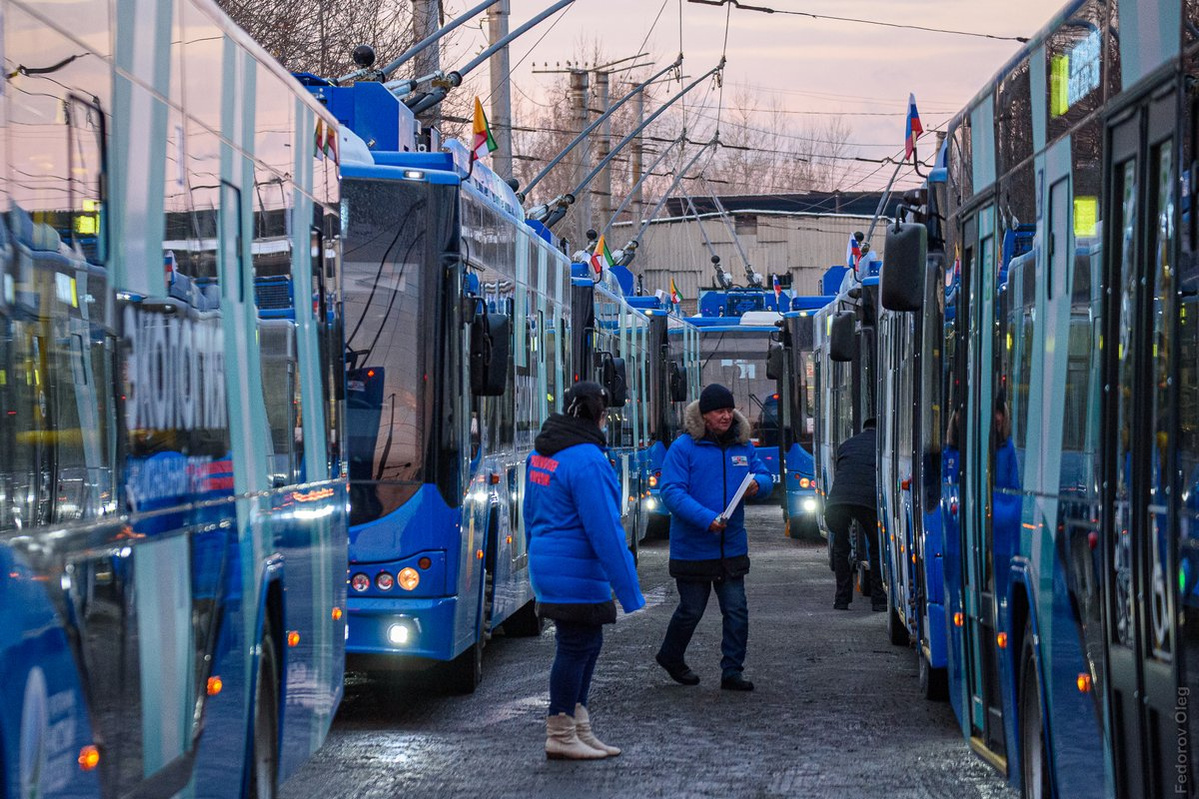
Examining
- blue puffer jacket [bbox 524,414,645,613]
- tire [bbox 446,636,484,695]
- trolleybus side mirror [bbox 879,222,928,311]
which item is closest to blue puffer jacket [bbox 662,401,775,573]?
tire [bbox 446,636,484,695]

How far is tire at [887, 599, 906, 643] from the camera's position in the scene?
14.6m

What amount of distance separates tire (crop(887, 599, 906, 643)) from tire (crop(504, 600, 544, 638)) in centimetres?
287

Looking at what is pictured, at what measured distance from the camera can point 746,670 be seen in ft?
43.5

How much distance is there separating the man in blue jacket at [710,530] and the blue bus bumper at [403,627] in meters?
1.79

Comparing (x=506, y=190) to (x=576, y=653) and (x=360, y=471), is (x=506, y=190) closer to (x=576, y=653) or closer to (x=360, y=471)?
(x=360, y=471)

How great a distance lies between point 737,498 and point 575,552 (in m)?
2.66

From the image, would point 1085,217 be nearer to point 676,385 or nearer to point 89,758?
point 89,758

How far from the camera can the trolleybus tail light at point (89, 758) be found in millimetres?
4342

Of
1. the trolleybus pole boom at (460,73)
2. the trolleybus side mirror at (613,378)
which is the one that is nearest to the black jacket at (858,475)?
the trolleybus pole boom at (460,73)

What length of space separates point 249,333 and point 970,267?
344 cm

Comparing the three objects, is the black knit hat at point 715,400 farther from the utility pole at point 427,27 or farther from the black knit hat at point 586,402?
the utility pole at point 427,27

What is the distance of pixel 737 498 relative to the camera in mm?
12047

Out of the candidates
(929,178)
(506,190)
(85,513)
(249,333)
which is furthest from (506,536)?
(85,513)

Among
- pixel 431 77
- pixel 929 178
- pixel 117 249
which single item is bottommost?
pixel 117 249
